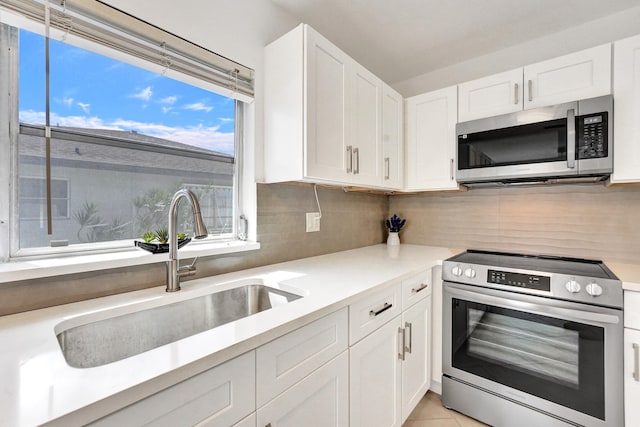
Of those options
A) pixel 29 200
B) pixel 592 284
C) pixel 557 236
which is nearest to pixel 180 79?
pixel 29 200

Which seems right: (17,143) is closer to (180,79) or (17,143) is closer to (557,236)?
(180,79)

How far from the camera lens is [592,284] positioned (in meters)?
1.31

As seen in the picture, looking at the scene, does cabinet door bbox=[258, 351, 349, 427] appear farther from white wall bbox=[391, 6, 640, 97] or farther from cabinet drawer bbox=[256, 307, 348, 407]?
white wall bbox=[391, 6, 640, 97]

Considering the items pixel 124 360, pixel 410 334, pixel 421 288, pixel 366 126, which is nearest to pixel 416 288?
pixel 421 288

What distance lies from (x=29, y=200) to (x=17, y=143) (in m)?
0.20

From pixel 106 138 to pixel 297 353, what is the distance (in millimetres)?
1168

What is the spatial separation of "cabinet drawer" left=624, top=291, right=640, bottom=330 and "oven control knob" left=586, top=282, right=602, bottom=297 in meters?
0.10

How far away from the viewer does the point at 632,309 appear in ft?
4.13

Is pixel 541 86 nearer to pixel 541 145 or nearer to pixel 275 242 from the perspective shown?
pixel 541 145

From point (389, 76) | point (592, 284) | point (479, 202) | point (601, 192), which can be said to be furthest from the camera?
point (389, 76)

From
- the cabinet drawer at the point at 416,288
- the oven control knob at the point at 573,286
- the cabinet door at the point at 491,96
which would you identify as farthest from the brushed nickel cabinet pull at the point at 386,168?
the oven control knob at the point at 573,286

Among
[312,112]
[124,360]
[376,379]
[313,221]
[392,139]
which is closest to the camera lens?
[124,360]

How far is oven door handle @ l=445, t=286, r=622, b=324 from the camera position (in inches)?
50.9

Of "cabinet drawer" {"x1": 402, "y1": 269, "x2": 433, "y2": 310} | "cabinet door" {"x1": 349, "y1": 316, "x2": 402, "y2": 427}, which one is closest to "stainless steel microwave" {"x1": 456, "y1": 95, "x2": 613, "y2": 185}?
"cabinet drawer" {"x1": 402, "y1": 269, "x2": 433, "y2": 310}
